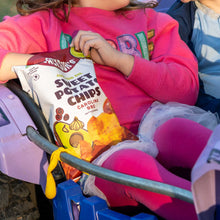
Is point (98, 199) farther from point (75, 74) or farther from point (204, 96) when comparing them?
point (204, 96)

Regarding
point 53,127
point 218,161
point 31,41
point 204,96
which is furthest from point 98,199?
point 204,96

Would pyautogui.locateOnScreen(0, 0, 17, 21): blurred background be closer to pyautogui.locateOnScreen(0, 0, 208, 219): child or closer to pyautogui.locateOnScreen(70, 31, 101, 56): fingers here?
pyautogui.locateOnScreen(0, 0, 208, 219): child

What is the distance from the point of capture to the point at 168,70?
1.08 meters

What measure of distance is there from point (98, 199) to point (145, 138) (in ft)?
0.75

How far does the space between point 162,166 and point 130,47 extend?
17.0 inches

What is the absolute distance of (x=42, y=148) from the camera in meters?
0.83

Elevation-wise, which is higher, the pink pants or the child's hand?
the child's hand

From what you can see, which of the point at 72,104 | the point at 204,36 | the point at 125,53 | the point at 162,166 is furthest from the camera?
the point at 204,36

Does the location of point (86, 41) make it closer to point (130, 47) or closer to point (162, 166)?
point (130, 47)

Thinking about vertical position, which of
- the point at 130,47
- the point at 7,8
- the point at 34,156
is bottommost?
the point at 7,8

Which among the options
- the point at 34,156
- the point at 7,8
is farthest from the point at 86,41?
the point at 7,8

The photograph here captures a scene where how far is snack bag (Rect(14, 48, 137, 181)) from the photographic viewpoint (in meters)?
0.91

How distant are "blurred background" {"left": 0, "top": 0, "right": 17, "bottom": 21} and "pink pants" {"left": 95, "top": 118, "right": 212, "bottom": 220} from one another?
6.10 feet

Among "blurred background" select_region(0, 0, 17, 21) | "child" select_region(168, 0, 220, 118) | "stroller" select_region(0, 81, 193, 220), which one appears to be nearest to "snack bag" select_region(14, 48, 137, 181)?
"stroller" select_region(0, 81, 193, 220)
